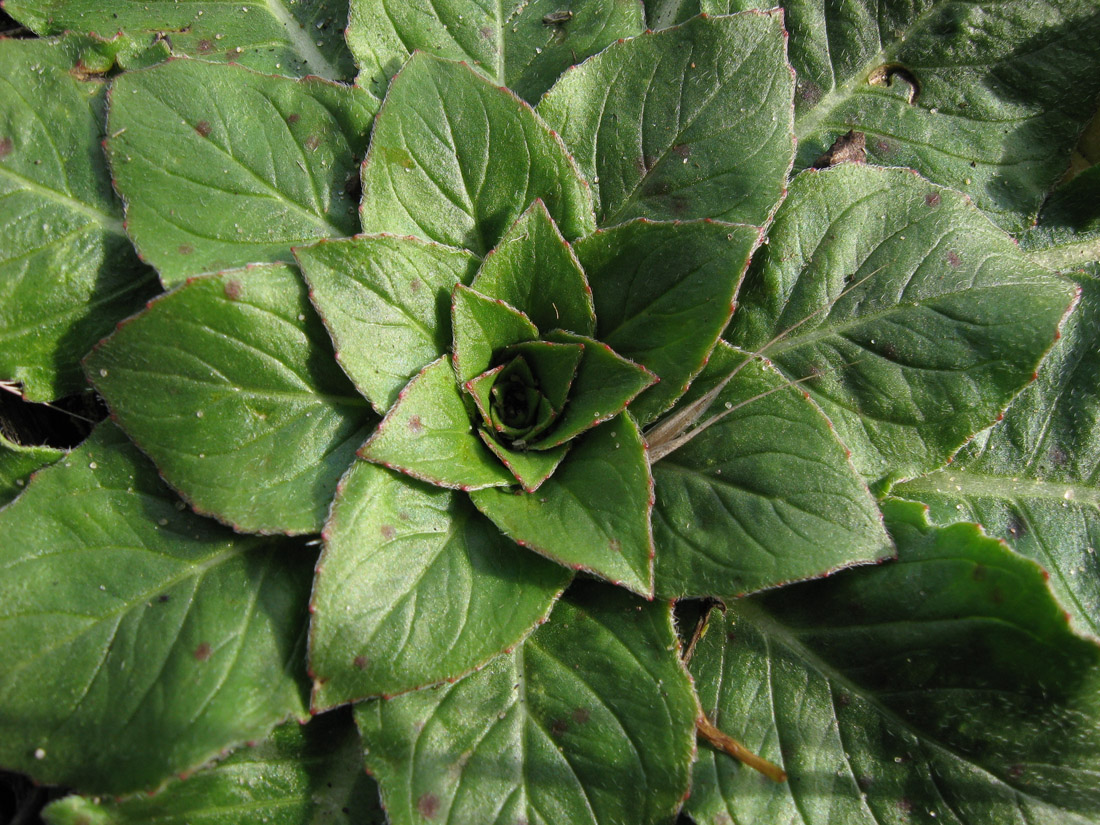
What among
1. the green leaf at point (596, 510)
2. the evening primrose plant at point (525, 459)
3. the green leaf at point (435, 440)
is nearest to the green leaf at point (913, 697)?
the evening primrose plant at point (525, 459)

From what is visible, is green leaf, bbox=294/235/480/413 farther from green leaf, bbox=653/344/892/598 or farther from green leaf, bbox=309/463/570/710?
green leaf, bbox=653/344/892/598

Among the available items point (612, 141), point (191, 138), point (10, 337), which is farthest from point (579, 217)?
point (10, 337)

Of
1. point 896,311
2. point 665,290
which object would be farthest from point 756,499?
point 896,311

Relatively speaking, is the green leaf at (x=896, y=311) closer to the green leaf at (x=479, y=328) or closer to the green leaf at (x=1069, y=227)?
the green leaf at (x=1069, y=227)

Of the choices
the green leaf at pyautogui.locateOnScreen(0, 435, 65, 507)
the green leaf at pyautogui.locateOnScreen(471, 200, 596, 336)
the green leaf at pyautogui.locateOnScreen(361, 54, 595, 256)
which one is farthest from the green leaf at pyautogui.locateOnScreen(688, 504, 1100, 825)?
the green leaf at pyautogui.locateOnScreen(0, 435, 65, 507)

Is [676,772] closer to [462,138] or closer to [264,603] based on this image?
[264,603]

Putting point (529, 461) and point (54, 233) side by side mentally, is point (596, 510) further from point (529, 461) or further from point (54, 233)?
point (54, 233)
